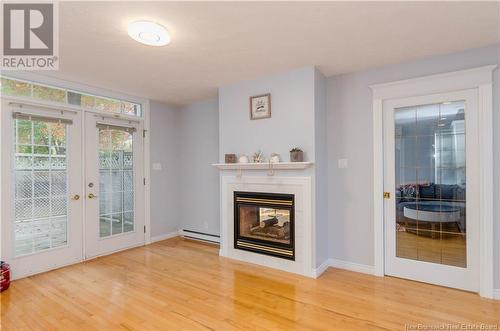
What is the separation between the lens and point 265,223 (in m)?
3.70

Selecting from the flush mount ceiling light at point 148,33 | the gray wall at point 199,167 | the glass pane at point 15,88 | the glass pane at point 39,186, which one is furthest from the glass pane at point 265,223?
the glass pane at point 15,88

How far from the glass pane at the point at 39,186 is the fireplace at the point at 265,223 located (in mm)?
2397

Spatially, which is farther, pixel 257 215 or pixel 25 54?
pixel 257 215

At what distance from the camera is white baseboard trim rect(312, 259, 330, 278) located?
3189 mm

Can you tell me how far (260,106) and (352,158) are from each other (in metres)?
1.39

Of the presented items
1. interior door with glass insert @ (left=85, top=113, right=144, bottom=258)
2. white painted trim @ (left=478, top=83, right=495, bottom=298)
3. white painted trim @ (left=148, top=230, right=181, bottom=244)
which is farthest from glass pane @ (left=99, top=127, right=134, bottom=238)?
white painted trim @ (left=478, top=83, right=495, bottom=298)

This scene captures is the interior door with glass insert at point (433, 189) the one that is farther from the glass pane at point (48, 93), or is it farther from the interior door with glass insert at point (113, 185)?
the glass pane at point (48, 93)

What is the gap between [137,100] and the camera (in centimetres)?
456

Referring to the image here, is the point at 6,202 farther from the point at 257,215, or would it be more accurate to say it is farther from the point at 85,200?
the point at 257,215

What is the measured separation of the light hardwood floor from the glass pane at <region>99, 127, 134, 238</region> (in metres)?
0.85

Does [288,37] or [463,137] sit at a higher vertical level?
[288,37]

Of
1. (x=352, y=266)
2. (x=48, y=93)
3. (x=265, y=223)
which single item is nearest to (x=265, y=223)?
(x=265, y=223)

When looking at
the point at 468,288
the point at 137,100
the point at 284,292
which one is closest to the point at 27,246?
the point at 137,100

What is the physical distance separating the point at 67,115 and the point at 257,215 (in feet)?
9.76
